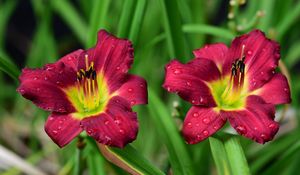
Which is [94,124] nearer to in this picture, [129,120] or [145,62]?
[129,120]

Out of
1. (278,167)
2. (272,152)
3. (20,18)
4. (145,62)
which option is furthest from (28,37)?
(278,167)

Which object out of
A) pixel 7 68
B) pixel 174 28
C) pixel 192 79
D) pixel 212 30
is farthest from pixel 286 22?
pixel 7 68

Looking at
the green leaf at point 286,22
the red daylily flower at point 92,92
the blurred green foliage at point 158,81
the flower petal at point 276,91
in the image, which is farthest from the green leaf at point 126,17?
the green leaf at point 286,22

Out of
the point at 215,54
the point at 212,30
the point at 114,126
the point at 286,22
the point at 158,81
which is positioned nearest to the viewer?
the point at 114,126

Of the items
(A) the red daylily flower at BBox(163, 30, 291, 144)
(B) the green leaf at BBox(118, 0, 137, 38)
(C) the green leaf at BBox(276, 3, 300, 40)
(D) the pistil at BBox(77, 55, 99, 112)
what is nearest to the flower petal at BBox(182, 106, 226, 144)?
(A) the red daylily flower at BBox(163, 30, 291, 144)

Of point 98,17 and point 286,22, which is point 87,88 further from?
point 286,22

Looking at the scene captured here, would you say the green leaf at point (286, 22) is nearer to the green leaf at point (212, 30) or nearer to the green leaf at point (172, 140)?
the green leaf at point (212, 30)

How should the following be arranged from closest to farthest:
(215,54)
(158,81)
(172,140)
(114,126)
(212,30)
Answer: (114,126)
(215,54)
(172,140)
(212,30)
(158,81)

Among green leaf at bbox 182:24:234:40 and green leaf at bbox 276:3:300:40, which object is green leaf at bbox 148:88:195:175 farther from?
green leaf at bbox 276:3:300:40
